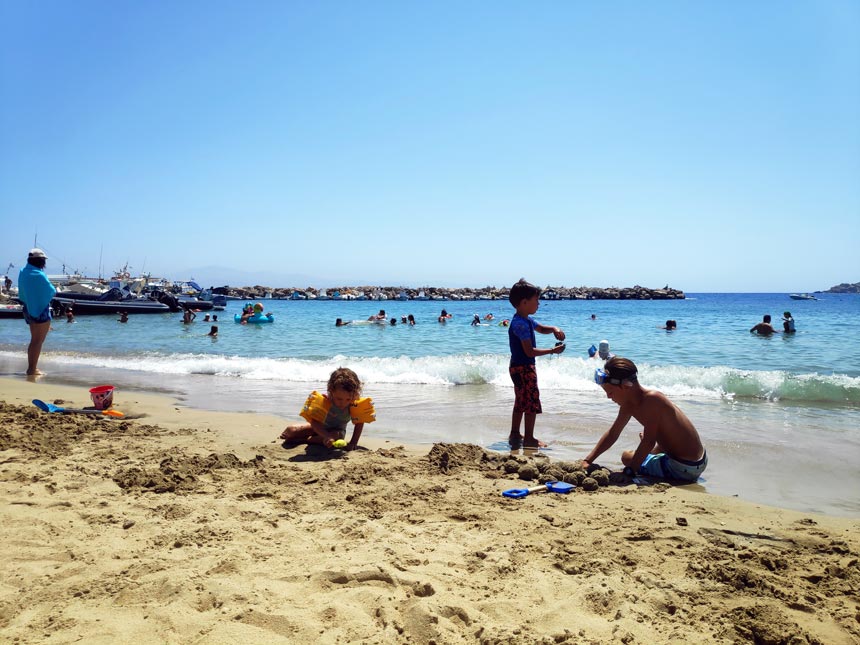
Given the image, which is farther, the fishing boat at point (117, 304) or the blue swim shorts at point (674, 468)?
the fishing boat at point (117, 304)

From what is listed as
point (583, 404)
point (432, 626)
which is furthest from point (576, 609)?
point (583, 404)

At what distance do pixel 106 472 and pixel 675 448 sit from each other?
14.6ft

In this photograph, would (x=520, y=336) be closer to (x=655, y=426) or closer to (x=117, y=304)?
(x=655, y=426)

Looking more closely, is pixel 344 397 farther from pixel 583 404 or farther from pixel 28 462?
pixel 583 404

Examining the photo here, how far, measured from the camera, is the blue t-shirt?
6230 millimetres

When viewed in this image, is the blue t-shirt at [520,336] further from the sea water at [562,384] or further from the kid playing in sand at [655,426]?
the kid playing in sand at [655,426]

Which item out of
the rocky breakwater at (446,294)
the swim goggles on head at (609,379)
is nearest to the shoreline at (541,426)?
the swim goggles on head at (609,379)

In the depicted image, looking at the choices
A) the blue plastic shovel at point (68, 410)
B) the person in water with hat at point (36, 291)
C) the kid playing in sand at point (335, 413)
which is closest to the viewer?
the kid playing in sand at point (335, 413)

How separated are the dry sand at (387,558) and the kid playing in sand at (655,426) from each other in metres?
0.45

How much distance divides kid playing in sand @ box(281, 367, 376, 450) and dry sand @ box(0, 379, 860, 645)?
0.72 meters

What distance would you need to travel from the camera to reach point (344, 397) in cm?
546

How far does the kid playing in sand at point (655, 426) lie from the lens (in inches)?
186

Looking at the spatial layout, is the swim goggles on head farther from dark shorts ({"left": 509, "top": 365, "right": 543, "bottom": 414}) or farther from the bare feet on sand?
Answer: the bare feet on sand

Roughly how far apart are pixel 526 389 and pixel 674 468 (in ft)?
5.97
